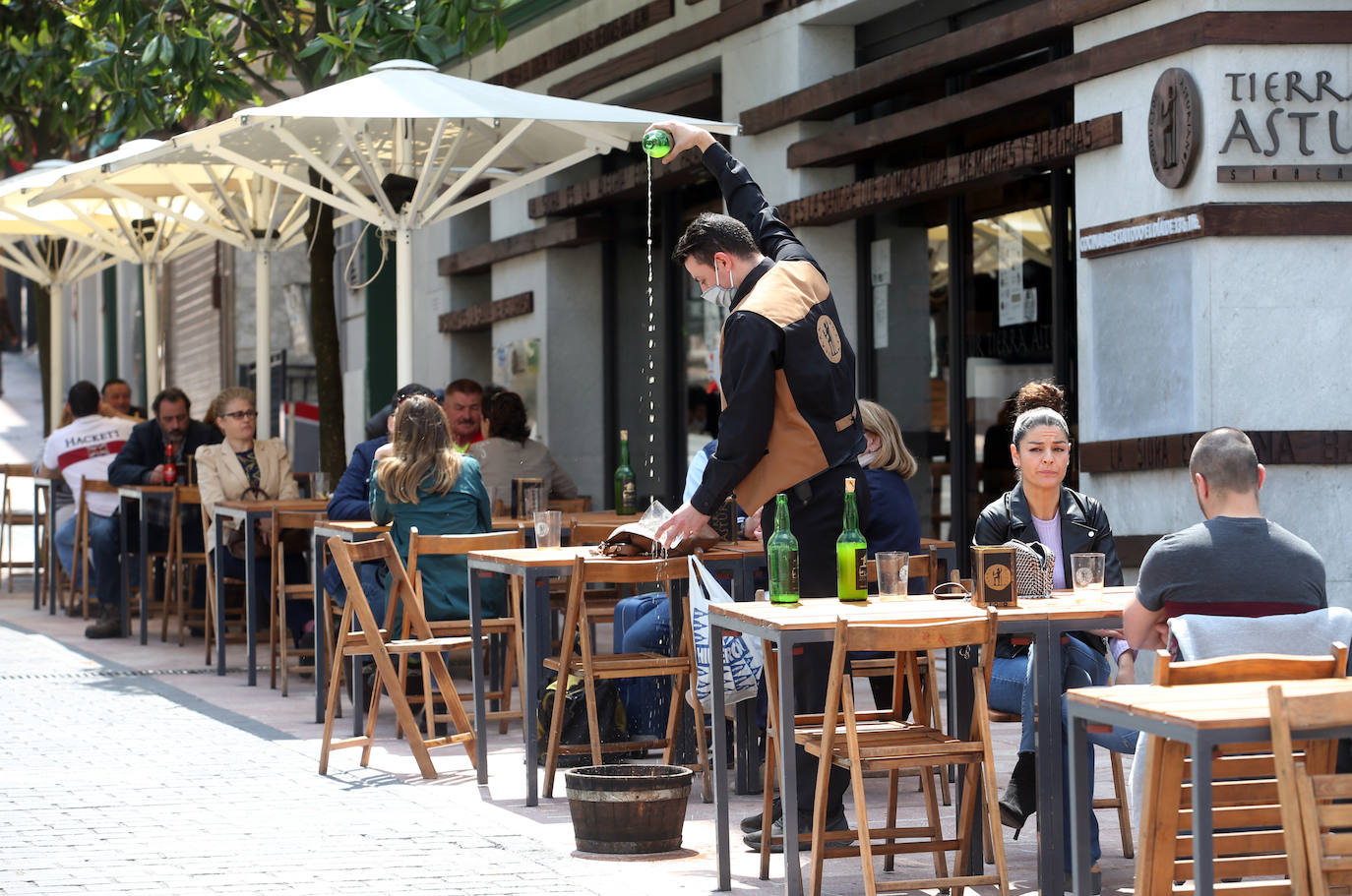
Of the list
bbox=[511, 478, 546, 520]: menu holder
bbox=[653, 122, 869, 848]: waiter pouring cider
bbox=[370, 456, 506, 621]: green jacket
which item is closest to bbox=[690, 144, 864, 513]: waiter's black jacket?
bbox=[653, 122, 869, 848]: waiter pouring cider

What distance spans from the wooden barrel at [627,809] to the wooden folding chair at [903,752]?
0.59 metres

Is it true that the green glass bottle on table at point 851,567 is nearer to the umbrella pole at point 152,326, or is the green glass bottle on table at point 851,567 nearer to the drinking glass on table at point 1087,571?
the drinking glass on table at point 1087,571

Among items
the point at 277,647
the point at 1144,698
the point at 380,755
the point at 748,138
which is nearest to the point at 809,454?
the point at 1144,698

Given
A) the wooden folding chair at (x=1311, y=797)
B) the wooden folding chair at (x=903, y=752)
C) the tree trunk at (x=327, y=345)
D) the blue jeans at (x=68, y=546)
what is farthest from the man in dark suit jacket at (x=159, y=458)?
the wooden folding chair at (x=1311, y=797)

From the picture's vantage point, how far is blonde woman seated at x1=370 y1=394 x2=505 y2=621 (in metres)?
7.96

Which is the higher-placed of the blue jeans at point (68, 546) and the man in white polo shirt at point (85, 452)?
the man in white polo shirt at point (85, 452)

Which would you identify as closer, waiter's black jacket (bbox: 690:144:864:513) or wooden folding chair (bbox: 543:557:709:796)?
waiter's black jacket (bbox: 690:144:864:513)

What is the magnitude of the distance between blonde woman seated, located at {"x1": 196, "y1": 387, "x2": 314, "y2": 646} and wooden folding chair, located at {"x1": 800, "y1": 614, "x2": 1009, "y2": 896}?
17.8 ft

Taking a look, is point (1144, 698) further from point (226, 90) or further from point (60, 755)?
point (226, 90)

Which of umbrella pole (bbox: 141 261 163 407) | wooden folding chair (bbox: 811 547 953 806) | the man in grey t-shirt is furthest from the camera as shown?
umbrella pole (bbox: 141 261 163 407)

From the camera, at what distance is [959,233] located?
10.1m

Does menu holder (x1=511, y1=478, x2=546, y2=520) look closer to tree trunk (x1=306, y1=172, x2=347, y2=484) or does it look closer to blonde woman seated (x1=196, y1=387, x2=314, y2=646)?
blonde woman seated (x1=196, y1=387, x2=314, y2=646)

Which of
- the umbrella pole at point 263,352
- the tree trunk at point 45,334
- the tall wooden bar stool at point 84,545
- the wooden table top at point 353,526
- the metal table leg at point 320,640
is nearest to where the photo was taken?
the wooden table top at point 353,526

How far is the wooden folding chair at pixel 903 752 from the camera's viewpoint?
4.59m
